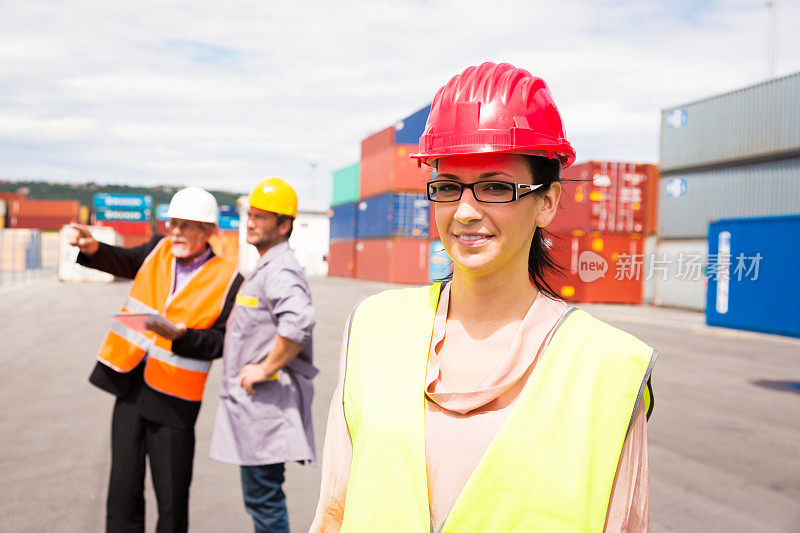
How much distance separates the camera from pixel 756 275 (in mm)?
10438

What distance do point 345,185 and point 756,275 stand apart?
44063 millimetres

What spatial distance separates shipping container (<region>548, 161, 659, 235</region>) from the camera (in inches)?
1024

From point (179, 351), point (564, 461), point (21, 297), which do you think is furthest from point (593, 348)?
point (21, 297)

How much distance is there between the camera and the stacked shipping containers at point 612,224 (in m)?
26.0

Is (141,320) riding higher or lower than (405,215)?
lower

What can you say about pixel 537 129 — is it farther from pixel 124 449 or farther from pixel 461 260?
pixel 124 449

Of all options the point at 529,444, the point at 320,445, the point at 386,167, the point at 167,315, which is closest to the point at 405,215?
the point at 386,167

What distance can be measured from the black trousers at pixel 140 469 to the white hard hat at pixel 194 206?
0.92m

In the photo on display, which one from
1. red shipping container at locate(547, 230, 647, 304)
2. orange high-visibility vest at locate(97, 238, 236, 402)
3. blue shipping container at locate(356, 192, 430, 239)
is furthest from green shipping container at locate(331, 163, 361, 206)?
orange high-visibility vest at locate(97, 238, 236, 402)

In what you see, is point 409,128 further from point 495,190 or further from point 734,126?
point 495,190

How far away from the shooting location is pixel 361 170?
4503cm

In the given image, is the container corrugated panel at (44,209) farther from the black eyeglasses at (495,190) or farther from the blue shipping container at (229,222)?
the black eyeglasses at (495,190)

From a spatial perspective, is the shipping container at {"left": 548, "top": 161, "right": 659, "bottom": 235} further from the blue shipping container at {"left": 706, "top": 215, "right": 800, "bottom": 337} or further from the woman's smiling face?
the woman's smiling face

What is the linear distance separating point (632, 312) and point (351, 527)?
23156mm
